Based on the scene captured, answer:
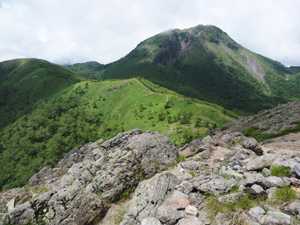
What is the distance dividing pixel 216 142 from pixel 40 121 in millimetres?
137966

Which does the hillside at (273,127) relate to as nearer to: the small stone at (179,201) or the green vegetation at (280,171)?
the green vegetation at (280,171)

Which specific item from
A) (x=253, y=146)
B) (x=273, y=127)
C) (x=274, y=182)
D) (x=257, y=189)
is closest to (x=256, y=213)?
(x=257, y=189)

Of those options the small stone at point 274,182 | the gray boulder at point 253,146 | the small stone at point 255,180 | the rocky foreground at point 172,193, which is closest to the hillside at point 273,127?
the gray boulder at point 253,146

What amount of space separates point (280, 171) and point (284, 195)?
231 cm

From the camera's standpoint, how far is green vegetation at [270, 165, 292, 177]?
740 centimetres

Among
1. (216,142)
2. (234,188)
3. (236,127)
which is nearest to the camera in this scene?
(234,188)

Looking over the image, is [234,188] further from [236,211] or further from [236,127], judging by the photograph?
[236,127]

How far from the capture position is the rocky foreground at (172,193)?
582 cm

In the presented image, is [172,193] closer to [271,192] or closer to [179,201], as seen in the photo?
[179,201]

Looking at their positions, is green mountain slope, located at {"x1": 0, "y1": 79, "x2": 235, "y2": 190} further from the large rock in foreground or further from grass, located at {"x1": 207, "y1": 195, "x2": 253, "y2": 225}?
grass, located at {"x1": 207, "y1": 195, "x2": 253, "y2": 225}

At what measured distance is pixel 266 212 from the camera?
522 centimetres

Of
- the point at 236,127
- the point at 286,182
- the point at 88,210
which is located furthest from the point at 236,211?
the point at 236,127

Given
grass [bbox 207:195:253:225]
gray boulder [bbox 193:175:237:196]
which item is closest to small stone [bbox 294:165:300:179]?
gray boulder [bbox 193:175:237:196]

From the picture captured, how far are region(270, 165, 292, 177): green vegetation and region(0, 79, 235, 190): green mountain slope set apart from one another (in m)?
52.4
